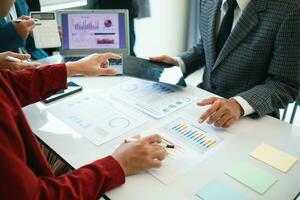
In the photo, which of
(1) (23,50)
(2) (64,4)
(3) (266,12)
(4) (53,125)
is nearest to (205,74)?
(3) (266,12)

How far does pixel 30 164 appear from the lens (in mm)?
773

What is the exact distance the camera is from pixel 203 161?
876mm

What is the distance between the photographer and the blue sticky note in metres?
0.76

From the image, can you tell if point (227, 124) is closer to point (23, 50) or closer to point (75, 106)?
point (75, 106)

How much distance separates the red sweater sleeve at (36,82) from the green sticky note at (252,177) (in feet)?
2.11

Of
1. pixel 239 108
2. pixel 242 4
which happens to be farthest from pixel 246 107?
pixel 242 4

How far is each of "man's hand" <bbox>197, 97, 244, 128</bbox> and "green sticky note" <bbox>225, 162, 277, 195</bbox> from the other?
0.18 metres

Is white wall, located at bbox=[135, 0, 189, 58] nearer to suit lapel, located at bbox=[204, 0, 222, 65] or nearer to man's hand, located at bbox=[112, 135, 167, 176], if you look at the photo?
suit lapel, located at bbox=[204, 0, 222, 65]

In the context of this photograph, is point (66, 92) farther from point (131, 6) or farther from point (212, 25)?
point (131, 6)

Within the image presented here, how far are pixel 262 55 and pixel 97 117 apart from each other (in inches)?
26.6

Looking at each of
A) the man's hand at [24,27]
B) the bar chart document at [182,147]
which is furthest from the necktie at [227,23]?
the man's hand at [24,27]

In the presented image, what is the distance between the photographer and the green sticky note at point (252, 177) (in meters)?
0.79

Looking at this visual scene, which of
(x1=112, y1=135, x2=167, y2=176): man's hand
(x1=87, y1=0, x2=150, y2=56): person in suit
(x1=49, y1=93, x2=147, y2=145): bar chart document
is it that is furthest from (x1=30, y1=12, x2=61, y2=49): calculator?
(x1=87, y1=0, x2=150, y2=56): person in suit

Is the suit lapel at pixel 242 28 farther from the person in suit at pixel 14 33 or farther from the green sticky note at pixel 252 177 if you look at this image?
the person in suit at pixel 14 33
